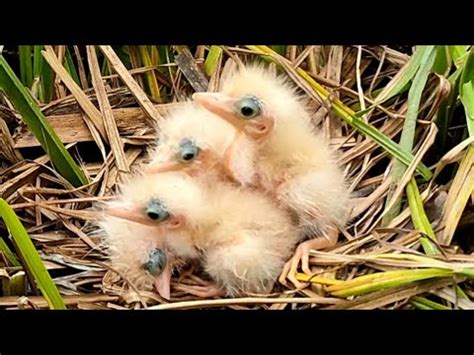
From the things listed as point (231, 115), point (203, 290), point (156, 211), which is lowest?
point (203, 290)

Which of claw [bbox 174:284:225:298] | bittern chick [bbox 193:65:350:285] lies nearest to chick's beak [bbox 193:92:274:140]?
bittern chick [bbox 193:65:350:285]

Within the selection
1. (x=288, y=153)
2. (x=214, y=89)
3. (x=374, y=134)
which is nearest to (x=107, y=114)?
(x=214, y=89)

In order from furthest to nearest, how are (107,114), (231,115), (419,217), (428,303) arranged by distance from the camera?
1. (107,114)
2. (231,115)
3. (419,217)
4. (428,303)

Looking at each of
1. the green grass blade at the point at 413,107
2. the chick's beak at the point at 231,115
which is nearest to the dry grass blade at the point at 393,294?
the green grass blade at the point at 413,107

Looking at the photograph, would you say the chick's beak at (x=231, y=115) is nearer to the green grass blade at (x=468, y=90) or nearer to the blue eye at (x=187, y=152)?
the blue eye at (x=187, y=152)

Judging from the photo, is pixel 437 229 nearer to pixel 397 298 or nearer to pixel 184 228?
pixel 397 298

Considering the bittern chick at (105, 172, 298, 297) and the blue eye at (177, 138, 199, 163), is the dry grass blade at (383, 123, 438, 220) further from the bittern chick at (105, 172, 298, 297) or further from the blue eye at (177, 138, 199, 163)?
the blue eye at (177, 138, 199, 163)

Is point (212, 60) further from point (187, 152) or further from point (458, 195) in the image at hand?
point (458, 195)
